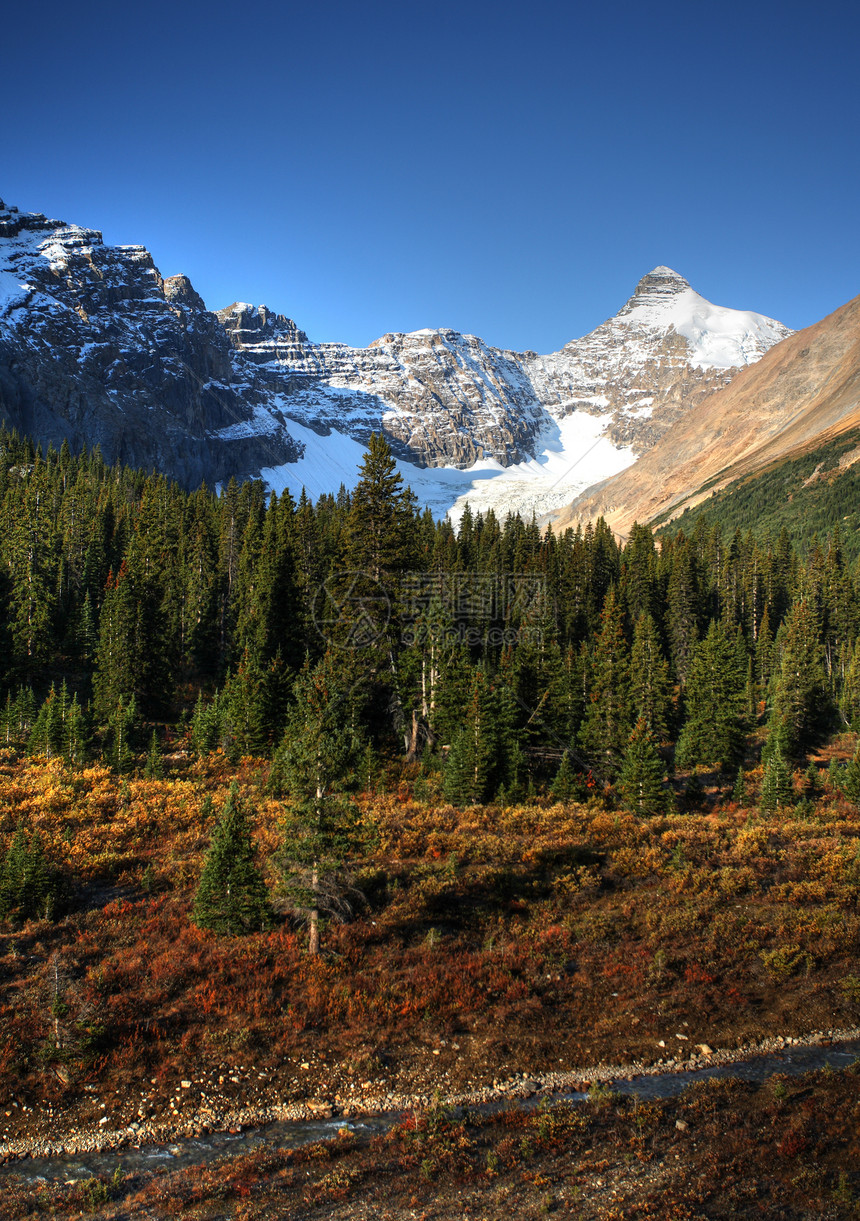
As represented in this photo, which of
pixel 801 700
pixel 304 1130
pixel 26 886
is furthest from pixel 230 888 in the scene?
pixel 801 700

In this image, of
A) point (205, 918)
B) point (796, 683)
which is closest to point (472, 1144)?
point (205, 918)

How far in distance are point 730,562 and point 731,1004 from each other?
77236mm

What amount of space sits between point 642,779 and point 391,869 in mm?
13147

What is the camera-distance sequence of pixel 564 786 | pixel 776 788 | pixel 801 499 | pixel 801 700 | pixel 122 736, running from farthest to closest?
pixel 801 499, pixel 801 700, pixel 122 736, pixel 776 788, pixel 564 786

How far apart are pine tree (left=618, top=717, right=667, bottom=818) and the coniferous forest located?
5.4 inches

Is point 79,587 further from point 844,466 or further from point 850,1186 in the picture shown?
point 844,466

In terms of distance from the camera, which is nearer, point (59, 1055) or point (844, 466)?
point (59, 1055)

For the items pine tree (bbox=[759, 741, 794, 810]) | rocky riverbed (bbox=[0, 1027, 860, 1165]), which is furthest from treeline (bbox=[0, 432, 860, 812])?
rocky riverbed (bbox=[0, 1027, 860, 1165])

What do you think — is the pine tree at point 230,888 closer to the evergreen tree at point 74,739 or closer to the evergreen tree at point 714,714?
the evergreen tree at point 74,739

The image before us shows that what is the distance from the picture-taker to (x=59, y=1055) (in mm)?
13242

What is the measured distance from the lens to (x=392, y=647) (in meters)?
32.0

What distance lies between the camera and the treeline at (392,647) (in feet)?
101

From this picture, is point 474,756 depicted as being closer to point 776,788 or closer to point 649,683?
point 776,788

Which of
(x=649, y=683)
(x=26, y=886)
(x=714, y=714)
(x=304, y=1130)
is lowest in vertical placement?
(x=304, y=1130)
